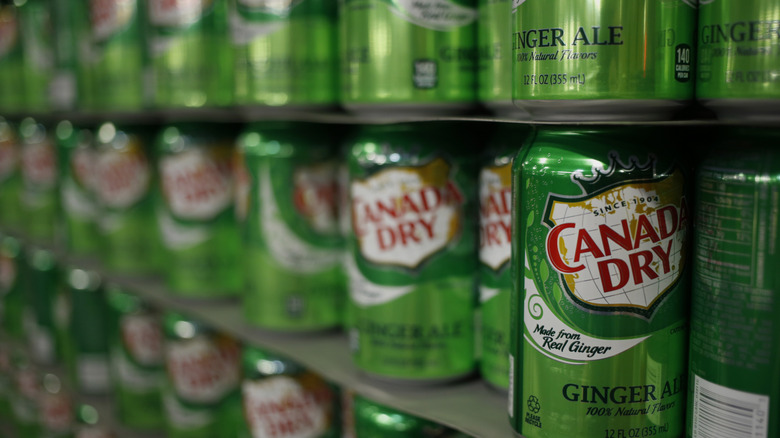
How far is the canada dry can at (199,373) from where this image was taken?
1.58 metres

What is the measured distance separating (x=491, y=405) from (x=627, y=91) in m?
0.53

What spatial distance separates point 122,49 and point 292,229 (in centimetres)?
71

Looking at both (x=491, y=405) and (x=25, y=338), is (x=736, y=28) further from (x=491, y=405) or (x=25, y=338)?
(x=25, y=338)

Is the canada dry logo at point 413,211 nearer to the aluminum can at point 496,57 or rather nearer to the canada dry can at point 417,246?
the canada dry can at point 417,246

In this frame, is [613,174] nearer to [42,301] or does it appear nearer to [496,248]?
[496,248]

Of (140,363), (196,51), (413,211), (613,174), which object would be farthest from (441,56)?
(140,363)

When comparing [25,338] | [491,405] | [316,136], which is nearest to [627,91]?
[491,405]

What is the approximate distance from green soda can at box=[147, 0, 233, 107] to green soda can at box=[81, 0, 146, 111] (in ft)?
0.69

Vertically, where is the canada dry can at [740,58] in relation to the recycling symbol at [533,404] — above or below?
above

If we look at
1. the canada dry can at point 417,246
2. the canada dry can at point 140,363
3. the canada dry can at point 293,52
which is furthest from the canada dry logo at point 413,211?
the canada dry can at point 140,363

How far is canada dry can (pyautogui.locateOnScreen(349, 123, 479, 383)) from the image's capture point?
106 cm

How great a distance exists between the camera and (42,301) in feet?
7.49

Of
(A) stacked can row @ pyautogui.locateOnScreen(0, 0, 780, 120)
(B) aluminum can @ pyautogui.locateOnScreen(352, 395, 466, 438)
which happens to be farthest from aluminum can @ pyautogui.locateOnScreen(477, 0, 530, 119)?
(B) aluminum can @ pyautogui.locateOnScreen(352, 395, 466, 438)

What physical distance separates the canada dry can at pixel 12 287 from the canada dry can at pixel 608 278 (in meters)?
2.16
